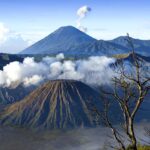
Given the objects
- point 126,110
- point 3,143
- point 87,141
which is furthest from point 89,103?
point 3,143

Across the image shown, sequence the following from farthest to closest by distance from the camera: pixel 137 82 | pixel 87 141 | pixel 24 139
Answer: pixel 24 139, pixel 87 141, pixel 137 82

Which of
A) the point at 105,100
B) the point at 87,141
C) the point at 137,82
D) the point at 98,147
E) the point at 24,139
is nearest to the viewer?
the point at 137,82

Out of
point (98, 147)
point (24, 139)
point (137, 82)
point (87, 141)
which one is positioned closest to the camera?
point (137, 82)

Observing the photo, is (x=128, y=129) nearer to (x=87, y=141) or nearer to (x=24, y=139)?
(x=87, y=141)

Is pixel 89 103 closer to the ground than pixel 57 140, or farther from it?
farther from it

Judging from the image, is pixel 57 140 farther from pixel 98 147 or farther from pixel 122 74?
pixel 122 74

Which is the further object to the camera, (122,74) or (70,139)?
(70,139)

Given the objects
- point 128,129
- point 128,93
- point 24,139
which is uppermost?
point 128,93

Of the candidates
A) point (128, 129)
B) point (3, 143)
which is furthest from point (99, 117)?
point (3, 143)

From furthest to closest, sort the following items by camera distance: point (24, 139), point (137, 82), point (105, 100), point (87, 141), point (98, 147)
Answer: point (24, 139)
point (87, 141)
point (98, 147)
point (105, 100)
point (137, 82)
